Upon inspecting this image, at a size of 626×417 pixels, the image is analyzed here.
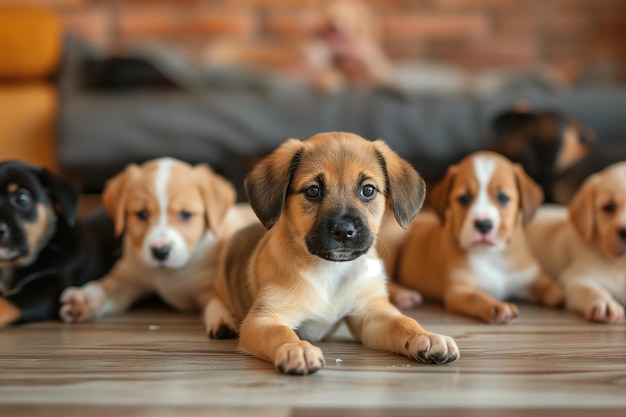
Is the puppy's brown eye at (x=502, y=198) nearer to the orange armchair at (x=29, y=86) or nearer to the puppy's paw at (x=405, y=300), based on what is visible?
the puppy's paw at (x=405, y=300)

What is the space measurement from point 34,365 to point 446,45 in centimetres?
537

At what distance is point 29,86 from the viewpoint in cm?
495

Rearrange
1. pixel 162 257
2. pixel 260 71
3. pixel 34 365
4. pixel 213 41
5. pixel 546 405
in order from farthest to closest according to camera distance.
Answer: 1. pixel 213 41
2. pixel 260 71
3. pixel 162 257
4. pixel 34 365
5. pixel 546 405

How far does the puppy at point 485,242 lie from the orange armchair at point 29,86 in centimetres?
273

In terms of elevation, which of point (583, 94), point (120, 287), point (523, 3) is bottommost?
point (120, 287)

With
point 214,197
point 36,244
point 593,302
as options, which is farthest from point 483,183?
point 36,244

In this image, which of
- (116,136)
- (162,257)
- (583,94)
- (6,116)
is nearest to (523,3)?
(583,94)

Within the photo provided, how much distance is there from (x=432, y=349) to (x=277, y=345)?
1.50 ft

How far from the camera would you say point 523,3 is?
6.62m

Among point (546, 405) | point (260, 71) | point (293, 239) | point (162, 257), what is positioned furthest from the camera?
point (260, 71)

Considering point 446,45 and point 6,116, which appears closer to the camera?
point 6,116

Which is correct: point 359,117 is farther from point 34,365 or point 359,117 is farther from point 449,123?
point 34,365

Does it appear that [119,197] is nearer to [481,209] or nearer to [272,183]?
[272,183]

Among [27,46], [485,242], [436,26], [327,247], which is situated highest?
[436,26]
